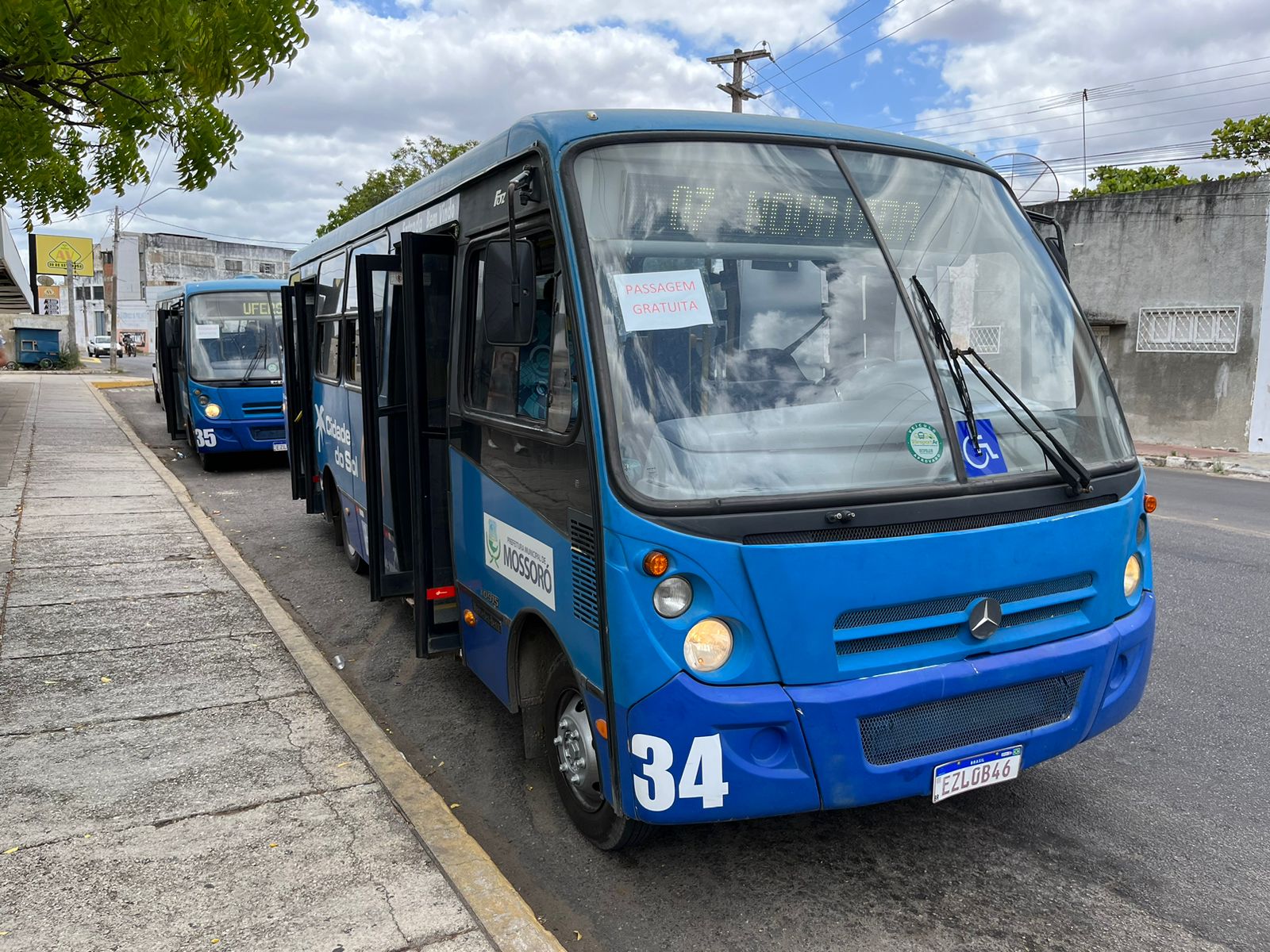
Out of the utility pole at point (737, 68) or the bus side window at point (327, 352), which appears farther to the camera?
the utility pole at point (737, 68)

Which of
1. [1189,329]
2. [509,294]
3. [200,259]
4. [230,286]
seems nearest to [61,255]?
[200,259]

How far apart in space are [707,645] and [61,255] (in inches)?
2267

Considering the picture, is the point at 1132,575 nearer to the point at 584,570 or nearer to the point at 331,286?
the point at 584,570

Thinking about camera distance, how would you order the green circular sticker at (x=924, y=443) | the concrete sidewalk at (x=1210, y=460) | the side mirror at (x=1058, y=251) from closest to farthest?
the green circular sticker at (x=924, y=443) < the side mirror at (x=1058, y=251) < the concrete sidewalk at (x=1210, y=460)

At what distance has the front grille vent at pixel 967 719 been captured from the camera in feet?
10.1

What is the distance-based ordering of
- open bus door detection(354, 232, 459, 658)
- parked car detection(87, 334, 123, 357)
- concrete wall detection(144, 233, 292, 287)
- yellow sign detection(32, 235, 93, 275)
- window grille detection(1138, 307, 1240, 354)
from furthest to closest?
1. concrete wall detection(144, 233, 292, 287)
2. parked car detection(87, 334, 123, 357)
3. yellow sign detection(32, 235, 93, 275)
4. window grille detection(1138, 307, 1240, 354)
5. open bus door detection(354, 232, 459, 658)

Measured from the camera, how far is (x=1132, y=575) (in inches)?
144

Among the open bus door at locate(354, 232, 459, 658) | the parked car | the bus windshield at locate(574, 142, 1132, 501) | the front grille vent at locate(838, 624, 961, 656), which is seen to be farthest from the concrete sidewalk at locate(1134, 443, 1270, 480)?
the parked car

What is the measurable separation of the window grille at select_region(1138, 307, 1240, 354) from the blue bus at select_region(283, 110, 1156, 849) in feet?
52.3

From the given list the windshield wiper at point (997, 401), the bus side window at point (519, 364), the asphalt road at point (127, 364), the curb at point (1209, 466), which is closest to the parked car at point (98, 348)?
the asphalt road at point (127, 364)

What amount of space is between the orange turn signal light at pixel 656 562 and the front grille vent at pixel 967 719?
0.75m

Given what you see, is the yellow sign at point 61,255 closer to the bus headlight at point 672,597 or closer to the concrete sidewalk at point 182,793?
the concrete sidewalk at point 182,793

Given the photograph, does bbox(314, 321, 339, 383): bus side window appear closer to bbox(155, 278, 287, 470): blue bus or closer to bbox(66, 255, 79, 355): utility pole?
bbox(155, 278, 287, 470): blue bus

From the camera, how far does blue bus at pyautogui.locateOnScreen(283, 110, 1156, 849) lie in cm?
297
